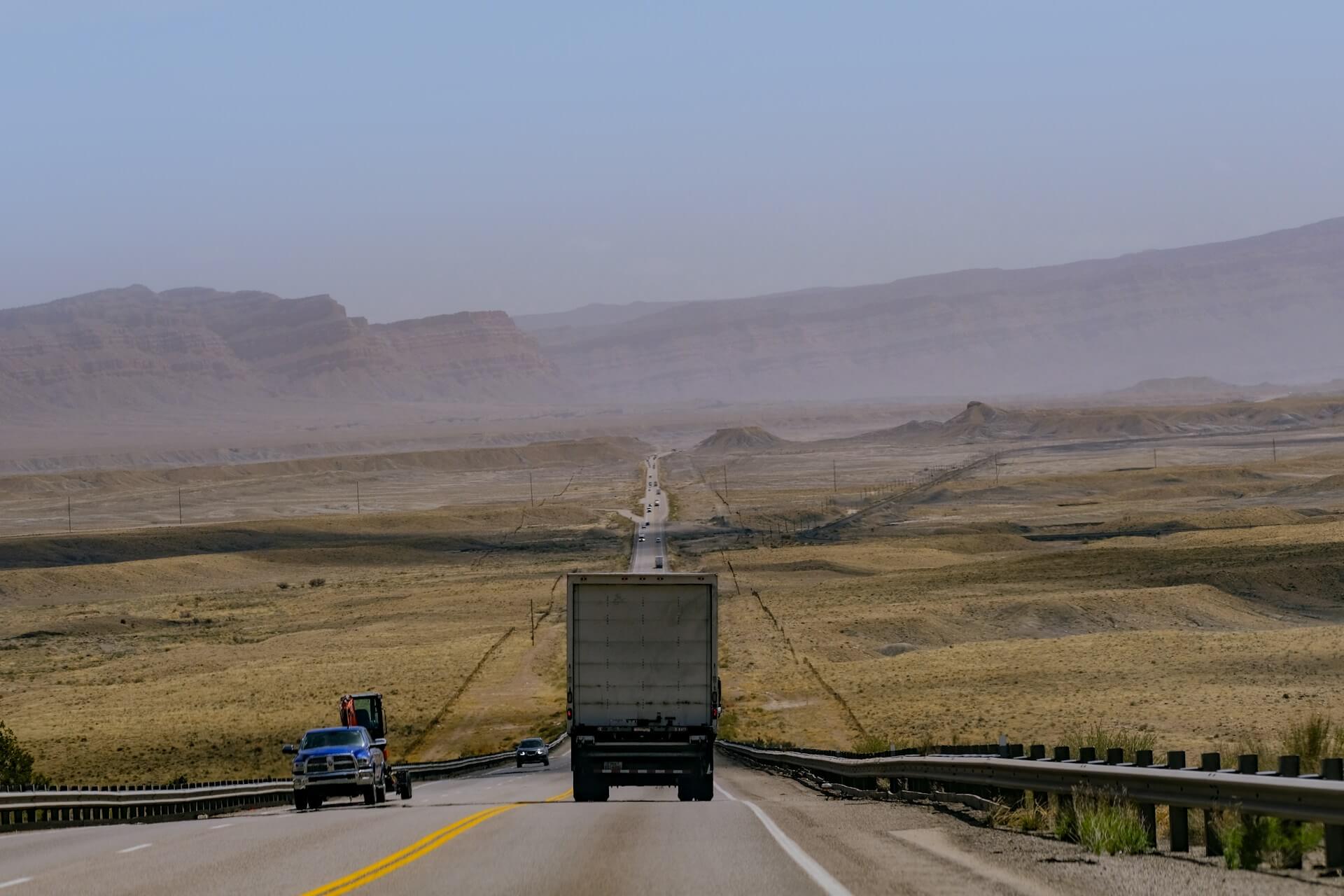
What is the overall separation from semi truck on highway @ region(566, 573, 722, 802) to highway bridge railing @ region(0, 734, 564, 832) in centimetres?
670

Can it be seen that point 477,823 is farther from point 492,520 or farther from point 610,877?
point 492,520

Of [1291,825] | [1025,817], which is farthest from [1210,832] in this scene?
[1025,817]

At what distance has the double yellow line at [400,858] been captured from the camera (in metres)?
12.6

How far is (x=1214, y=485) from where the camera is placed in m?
143

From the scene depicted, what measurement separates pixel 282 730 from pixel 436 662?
18.2m

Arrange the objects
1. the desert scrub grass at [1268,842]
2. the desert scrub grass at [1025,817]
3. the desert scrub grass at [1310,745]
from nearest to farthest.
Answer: the desert scrub grass at [1268,842] → the desert scrub grass at [1025,817] → the desert scrub grass at [1310,745]

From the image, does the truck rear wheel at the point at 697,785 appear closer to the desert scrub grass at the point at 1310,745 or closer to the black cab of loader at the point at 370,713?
the desert scrub grass at the point at 1310,745

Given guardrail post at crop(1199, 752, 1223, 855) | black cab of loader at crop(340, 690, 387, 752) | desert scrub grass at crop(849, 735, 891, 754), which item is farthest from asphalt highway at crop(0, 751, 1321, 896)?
black cab of loader at crop(340, 690, 387, 752)

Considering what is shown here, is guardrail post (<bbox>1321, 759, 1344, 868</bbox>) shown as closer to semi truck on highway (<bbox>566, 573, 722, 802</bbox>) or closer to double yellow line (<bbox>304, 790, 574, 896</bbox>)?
double yellow line (<bbox>304, 790, 574, 896</bbox>)

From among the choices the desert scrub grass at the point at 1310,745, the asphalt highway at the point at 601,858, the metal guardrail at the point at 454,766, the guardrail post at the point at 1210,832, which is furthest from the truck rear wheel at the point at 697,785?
the metal guardrail at the point at 454,766

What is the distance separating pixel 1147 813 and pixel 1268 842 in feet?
6.24

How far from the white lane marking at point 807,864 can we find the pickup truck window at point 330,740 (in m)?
13.1

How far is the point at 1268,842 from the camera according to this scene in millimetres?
11719

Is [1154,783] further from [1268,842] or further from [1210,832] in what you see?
[1268,842]
